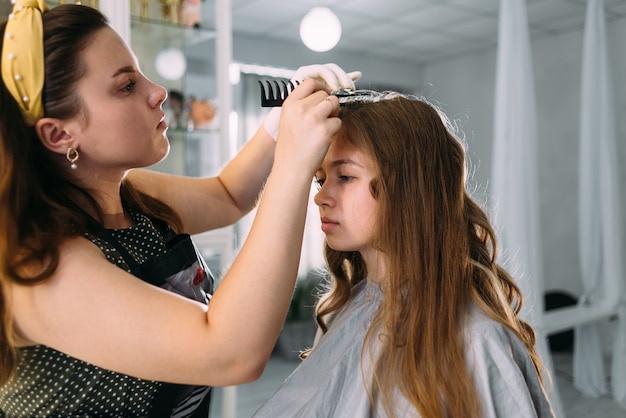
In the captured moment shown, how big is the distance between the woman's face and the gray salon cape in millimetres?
535

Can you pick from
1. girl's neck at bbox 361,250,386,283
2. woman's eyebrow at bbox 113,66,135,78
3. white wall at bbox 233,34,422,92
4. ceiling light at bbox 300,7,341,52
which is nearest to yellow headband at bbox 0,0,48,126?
woman's eyebrow at bbox 113,66,135,78

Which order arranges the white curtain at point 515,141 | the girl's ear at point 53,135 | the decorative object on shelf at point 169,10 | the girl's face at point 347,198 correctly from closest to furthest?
the girl's ear at point 53,135
the girl's face at point 347,198
the decorative object on shelf at point 169,10
the white curtain at point 515,141

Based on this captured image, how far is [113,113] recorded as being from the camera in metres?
0.92

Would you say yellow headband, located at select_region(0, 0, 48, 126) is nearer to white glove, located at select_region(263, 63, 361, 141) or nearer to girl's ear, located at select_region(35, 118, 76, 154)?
girl's ear, located at select_region(35, 118, 76, 154)

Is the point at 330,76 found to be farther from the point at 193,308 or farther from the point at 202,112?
the point at 202,112

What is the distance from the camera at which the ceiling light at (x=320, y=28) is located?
3463mm

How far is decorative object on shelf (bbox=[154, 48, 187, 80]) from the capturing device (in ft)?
8.37

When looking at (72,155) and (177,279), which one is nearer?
(72,155)

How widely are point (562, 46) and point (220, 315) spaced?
17.3 ft

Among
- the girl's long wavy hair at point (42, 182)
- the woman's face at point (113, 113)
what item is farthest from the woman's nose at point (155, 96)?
the girl's long wavy hair at point (42, 182)

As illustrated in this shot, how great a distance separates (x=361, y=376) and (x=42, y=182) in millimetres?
660

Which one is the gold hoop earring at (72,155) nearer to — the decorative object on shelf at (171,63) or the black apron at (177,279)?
the black apron at (177,279)

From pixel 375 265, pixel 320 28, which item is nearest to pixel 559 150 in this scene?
pixel 320 28

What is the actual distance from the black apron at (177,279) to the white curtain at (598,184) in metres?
3.22
